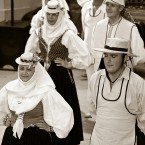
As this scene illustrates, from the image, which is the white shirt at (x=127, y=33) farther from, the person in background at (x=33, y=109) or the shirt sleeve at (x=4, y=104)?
the shirt sleeve at (x=4, y=104)

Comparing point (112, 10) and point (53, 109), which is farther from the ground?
point (112, 10)

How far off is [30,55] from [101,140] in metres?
0.97

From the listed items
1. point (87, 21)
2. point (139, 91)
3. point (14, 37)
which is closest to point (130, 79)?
point (139, 91)

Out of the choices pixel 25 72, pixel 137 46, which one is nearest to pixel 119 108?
pixel 25 72

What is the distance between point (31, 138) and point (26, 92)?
0.36 metres

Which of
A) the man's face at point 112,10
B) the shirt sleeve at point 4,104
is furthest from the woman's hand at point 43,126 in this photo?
the man's face at point 112,10

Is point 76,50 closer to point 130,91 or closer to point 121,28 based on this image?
point 121,28

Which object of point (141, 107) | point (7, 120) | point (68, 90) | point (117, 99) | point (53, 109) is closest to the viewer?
point (117, 99)

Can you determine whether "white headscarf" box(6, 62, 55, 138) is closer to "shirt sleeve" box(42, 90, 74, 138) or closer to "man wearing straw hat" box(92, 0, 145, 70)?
"shirt sleeve" box(42, 90, 74, 138)

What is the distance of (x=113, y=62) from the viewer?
10.5 feet

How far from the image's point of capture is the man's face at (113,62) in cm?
319

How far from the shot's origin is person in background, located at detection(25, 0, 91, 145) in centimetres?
475

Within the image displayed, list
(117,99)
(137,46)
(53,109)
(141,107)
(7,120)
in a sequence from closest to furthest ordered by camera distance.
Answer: (117,99)
(141,107)
(53,109)
(7,120)
(137,46)

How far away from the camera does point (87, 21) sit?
6.13 meters
